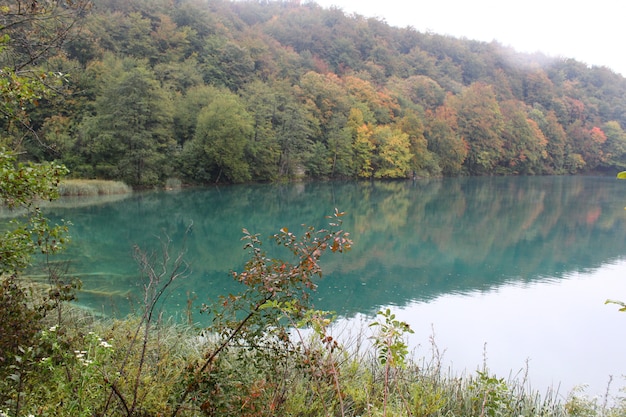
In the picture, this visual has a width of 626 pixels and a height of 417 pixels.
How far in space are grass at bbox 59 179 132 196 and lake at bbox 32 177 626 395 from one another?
119 centimetres

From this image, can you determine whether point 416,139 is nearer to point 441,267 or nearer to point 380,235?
point 380,235

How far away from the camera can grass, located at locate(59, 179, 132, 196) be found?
24042 millimetres

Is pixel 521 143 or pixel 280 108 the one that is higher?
pixel 280 108

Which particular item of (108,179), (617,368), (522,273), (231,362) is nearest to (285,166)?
(108,179)

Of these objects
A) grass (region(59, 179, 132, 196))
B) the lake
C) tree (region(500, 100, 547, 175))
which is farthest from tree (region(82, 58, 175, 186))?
tree (region(500, 100, 547, 175))

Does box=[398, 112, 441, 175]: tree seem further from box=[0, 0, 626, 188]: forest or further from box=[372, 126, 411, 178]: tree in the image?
box=[372, 126, 411, 178]: tree

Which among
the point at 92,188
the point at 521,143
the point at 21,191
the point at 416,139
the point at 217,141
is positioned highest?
the point at 521,143

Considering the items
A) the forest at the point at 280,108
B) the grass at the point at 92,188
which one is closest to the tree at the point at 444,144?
→ the forest at the point at 280,108

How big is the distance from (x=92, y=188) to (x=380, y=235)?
16.5m

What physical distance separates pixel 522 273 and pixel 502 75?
77.1m

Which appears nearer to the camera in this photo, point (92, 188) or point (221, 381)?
point (221, 381)

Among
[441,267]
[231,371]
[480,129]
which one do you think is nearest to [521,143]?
[480,129]

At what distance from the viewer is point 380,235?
1798 centimetres

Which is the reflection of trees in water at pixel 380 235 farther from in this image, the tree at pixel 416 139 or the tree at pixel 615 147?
the tree at pixel 615 147
